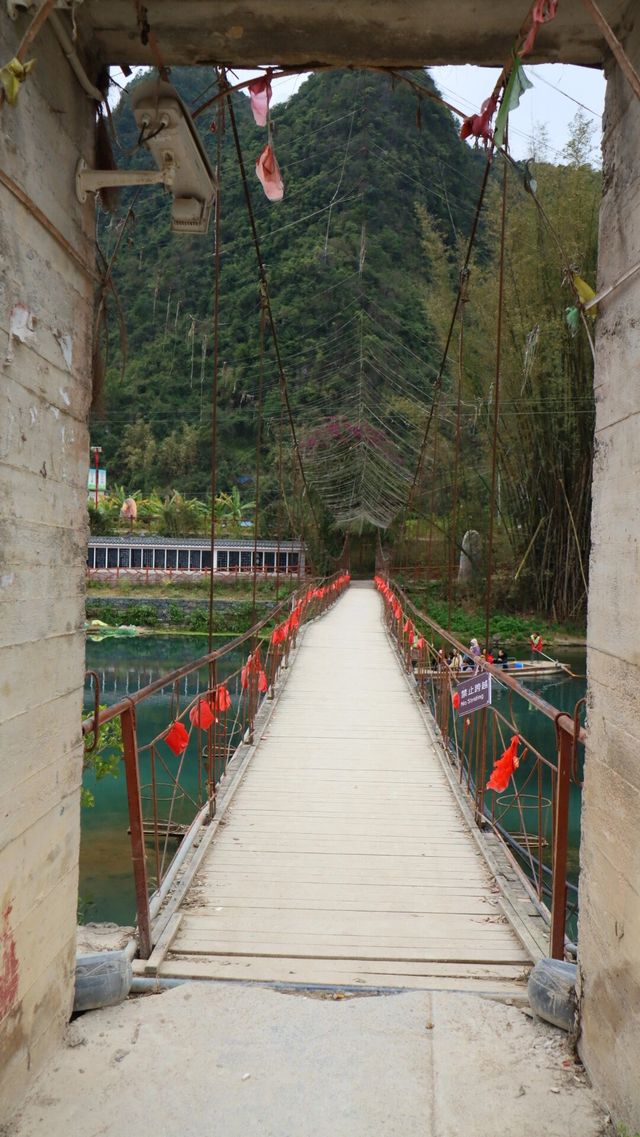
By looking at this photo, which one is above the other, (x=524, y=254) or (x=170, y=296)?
(x=170, y=296)

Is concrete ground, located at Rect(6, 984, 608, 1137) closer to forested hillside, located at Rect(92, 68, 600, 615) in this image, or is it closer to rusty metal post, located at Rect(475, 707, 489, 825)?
rusty metal post, located at Rect(475, 707, 489, 825)

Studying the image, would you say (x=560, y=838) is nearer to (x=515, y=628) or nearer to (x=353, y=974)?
(x=353, y=974)

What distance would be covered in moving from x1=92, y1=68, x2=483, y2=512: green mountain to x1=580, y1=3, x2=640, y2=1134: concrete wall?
857 inches

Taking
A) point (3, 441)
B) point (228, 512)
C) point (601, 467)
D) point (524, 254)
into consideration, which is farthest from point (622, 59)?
point (228, 512)

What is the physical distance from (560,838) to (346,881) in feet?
2.60

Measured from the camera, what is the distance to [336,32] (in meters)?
1.36

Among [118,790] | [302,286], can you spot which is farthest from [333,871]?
[302,286]

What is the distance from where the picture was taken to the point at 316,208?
1161 inches

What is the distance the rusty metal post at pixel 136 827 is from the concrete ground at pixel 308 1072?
0.19 metres

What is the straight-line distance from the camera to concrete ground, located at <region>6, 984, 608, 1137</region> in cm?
117

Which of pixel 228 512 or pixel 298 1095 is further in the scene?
pixel 228 512

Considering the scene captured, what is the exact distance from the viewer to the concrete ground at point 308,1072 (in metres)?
1.17

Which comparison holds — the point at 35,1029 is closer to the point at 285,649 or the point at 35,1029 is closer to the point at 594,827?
the point at 594,827

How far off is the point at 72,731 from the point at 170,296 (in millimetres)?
33586
